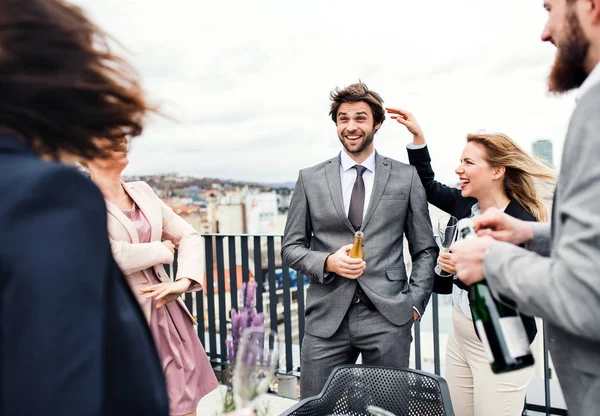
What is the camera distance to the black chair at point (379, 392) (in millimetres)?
1540

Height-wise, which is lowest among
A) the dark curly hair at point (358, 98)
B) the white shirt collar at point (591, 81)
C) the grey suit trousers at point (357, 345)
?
the grey suit trousers at point (357, 345)

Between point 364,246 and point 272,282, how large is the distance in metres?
1.81

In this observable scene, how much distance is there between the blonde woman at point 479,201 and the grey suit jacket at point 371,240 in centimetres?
19

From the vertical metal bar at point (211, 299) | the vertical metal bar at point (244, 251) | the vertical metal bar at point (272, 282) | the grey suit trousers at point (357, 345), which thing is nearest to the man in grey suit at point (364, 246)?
the grey suit trousers at point (357, 345)

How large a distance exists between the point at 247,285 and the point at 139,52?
52 cm

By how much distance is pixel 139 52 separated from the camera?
2.48ft

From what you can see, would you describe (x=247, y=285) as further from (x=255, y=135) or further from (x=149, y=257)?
(x=255, y=135)

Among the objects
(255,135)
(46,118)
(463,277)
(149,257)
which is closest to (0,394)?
(46,118)

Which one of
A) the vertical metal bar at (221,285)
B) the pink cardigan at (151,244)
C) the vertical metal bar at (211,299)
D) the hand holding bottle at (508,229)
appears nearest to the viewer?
the hand holding bottle at (508,229)

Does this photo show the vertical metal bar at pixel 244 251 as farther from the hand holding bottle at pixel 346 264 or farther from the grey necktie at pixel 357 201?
the hand holding bottle at pixel 346 264

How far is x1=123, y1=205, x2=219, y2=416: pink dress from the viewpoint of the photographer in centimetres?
210

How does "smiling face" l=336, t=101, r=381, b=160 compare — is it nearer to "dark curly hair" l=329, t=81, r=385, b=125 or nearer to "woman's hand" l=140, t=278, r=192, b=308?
"dark curly hair" l=329, t=81, r=385, b=125

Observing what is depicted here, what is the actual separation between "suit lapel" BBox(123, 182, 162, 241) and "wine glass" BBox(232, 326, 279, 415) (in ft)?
4.91

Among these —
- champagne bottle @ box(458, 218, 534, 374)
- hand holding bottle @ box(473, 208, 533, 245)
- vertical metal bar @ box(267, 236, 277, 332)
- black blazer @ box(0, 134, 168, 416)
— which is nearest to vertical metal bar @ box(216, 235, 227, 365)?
vertical metal bar @ box(267, 236, 277, 332)
